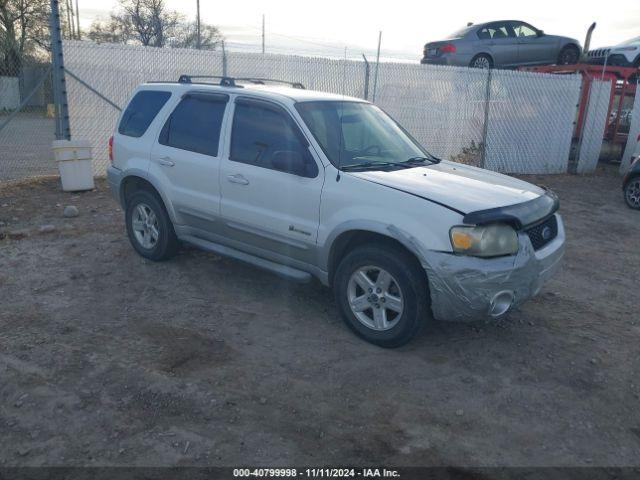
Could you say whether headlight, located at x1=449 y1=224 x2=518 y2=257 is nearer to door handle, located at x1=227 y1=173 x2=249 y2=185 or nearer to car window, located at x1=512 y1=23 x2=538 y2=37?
door handle, located at x1=227 y1=173 x2=249 y2=185

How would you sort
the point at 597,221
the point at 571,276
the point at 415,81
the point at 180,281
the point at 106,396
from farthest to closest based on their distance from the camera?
1. the point at 415,81
2. the point at 597,221
3. the point at 571,276
4. the point at 180,281
5. the point at 106,396

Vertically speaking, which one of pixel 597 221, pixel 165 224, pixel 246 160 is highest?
pixel 246 160

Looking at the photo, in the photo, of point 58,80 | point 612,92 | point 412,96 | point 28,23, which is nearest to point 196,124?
point 58,80

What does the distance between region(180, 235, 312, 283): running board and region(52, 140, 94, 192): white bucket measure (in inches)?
176

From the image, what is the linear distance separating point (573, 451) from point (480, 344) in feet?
4.52

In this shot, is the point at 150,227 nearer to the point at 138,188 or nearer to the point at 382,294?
the point at 138,188

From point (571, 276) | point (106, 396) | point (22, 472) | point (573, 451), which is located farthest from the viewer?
point (571, 276)

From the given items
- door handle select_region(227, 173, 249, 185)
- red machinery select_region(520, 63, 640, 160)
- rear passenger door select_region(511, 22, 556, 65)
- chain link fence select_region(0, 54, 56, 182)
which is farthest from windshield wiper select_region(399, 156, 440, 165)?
rear passenger door select_region(511, 22, 556, 65)

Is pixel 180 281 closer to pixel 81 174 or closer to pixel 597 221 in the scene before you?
pixel 81 174

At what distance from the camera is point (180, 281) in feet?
18.9

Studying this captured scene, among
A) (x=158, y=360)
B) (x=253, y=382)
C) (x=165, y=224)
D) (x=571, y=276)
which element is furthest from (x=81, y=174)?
(x=571, y=276)

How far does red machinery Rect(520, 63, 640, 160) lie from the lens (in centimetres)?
1423

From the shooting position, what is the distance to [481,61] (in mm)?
15000

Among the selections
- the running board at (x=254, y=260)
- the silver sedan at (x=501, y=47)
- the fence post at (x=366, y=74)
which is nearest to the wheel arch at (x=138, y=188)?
the running board at (x=254, y=260)
